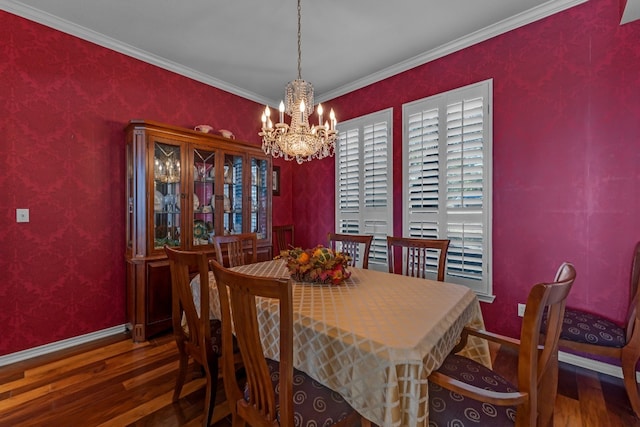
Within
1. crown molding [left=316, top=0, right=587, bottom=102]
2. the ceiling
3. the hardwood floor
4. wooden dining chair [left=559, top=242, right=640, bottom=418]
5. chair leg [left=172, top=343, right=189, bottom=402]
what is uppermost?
the ceiling

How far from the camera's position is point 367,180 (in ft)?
10.7

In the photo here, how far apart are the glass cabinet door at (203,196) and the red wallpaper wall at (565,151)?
2.52 m

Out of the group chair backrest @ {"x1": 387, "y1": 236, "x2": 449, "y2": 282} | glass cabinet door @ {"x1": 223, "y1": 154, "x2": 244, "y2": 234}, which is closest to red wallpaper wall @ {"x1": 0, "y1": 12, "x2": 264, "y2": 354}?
glass cabinet door @ {"x1": 223, "y1": 154, "x2": 244, "y2": 234}

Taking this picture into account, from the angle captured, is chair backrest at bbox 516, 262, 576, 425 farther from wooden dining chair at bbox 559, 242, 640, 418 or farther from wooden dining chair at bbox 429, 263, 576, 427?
wooden dining chair at bbox 559, 242, 640, 418

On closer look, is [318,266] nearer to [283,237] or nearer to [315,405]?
[315,405]

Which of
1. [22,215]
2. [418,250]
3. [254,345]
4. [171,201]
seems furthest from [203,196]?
[254,345]

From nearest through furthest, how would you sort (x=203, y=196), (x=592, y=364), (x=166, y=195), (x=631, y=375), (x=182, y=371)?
(x=631, y=375)
(x=182, y=371)
(x=592, y=364)
(x=166, y=195)
(x=203, y=196)

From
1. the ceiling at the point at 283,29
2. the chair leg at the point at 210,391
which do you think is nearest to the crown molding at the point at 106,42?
the ceiling at the point at 283,29

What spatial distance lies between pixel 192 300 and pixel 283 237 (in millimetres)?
2351

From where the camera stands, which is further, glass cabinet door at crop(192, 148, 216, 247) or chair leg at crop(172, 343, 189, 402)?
glass cabinet door at crop(192, 148, 216, 247)

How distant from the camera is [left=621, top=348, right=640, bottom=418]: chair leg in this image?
1569mm

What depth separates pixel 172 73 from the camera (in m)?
3.04

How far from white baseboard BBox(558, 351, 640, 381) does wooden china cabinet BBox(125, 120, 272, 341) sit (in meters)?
2.92

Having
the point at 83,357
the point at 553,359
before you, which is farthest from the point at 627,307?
the point at 83,357
